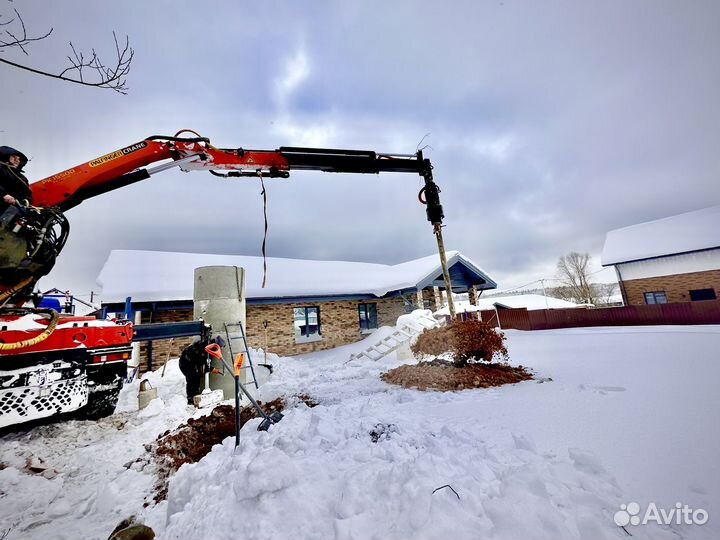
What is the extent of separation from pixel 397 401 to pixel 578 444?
290 centimetres

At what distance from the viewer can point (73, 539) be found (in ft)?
7.86

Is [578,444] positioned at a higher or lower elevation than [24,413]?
lower

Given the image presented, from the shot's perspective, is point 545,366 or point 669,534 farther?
point 545,366

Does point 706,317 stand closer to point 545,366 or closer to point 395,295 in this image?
point 545,366

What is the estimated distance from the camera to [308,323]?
582 inches

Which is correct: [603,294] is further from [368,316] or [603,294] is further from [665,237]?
[368,316]

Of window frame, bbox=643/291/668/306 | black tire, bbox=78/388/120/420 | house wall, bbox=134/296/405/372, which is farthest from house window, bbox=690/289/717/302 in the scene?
black tire, bbox=78/388/120/420

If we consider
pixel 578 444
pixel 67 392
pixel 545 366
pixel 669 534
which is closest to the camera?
pixel 669 534

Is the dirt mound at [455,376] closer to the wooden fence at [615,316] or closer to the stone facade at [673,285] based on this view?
the wooden fence at [615,316]

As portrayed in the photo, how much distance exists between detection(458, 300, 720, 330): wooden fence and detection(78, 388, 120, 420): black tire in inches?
470

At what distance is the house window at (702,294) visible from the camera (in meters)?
16.6

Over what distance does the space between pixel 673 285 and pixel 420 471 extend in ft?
80.8

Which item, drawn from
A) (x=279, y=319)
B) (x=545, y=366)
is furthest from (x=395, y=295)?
(x=545, y=366)
